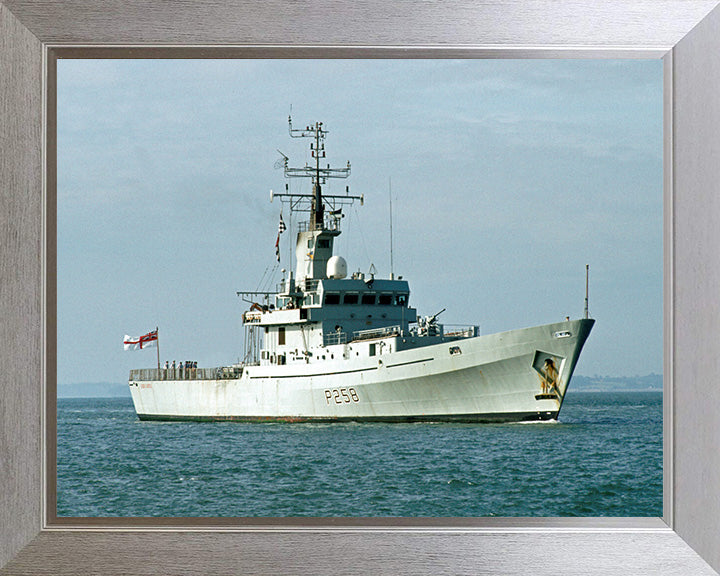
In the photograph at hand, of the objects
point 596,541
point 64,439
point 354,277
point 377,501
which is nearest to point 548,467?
point 377,501

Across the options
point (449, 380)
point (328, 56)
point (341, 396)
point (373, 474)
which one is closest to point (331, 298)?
point (341, 396)

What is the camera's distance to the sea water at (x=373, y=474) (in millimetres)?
9602

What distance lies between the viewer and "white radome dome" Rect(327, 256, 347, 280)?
15.1 m

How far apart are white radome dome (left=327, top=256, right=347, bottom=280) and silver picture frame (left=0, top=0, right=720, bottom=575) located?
1253 cm

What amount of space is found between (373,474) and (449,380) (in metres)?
2.68

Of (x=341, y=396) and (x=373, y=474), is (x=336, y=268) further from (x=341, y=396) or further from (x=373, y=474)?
(x=373, y=474)

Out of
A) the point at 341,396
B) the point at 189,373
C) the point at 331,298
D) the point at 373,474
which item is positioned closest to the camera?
the point at 373,474

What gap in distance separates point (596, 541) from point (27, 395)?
1.56 metres

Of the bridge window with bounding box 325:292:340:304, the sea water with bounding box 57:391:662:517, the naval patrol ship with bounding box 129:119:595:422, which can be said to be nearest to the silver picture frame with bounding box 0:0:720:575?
the sea water with bounding box 57:391:662:517

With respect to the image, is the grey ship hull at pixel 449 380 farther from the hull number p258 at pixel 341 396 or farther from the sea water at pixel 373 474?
the sea water at pixel 373 474

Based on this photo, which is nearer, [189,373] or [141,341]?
[141,341]

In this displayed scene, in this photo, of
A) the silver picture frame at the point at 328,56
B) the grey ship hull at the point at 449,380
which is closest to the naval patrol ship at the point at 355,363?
the grey ship hull at the point at 449,380

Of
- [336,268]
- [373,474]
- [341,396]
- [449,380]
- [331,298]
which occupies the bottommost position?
[373,474]

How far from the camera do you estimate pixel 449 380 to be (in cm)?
1277
